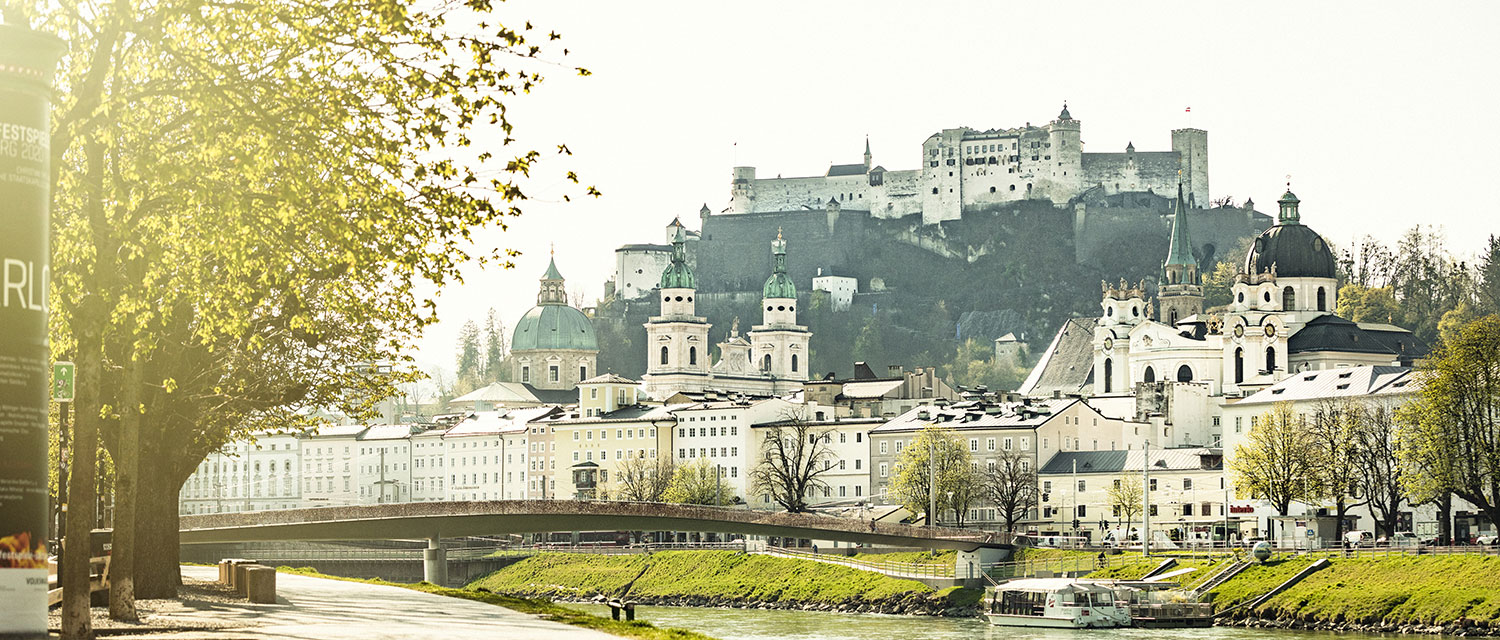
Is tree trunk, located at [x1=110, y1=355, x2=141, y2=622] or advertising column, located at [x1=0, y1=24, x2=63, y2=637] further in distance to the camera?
tree trunk, located at [x1=110, y1=355, x2=141, y2=622]

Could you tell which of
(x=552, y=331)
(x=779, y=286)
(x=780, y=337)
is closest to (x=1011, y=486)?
(x=780, y=337)

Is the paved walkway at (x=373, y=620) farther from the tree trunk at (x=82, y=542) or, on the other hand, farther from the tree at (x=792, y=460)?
the tree at (x=792, y=460)

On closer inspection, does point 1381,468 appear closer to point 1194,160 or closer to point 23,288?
point 23,288

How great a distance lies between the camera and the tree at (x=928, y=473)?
286 ft

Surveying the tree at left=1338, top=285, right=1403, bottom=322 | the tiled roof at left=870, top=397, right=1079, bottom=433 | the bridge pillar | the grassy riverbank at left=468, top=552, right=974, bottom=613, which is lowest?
the grassy riverbank at left=468, top=552, right=974, bottom=613

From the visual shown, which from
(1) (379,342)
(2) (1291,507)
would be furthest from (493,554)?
(1) (379,342)

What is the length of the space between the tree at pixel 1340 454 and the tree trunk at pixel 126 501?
2105 inches

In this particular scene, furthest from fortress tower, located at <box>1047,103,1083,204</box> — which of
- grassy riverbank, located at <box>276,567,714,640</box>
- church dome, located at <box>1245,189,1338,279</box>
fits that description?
grassy riverbank, located at <box>276,567,714,640</box>

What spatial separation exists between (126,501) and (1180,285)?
119 meters

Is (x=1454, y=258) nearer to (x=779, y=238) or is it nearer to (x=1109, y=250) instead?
(x=1109, y=250)

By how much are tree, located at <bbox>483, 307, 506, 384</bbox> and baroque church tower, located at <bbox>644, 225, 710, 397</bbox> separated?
1930 cm

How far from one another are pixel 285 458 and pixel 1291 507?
6951 cm

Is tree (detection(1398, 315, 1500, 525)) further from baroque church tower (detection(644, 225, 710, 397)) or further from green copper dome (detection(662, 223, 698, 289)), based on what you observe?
green copper dome (detection(662, 223, 698, 289))

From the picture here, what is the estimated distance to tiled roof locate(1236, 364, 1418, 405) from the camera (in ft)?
274
